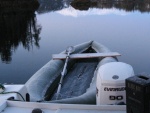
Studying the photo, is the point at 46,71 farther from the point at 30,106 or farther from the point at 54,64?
the point at 30,106

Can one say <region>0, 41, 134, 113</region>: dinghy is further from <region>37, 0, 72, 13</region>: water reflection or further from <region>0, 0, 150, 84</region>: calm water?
<region>37, 0, 72, 13</region>: water reflection

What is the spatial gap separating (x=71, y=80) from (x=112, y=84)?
307 cm

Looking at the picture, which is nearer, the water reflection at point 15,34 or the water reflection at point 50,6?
the water reflection at point 15,34

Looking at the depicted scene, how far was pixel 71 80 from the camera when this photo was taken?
6.38 m

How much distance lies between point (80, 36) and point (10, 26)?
17.2ft

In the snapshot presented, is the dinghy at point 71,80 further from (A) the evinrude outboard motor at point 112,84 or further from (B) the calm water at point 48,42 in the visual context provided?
(B) the calm water at point 48,42

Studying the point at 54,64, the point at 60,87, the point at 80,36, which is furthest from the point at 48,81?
the point at 80,36

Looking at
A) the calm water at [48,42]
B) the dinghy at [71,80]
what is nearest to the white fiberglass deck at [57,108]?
the dinghy at [71,80]

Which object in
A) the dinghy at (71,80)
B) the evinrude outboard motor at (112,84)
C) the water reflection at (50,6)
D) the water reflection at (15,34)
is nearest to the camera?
the evinrude outboard motor at (112,84)

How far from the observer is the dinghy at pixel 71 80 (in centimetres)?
443

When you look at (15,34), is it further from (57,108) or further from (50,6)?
(50,6)

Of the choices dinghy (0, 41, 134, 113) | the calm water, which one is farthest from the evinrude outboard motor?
the calm water

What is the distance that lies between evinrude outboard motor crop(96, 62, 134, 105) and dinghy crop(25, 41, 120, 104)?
755 mm

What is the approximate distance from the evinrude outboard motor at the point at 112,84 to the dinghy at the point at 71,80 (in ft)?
2.48
